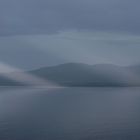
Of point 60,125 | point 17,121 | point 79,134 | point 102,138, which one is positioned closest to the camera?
point 102,138

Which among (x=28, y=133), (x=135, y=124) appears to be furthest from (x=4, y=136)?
(x=135, y=124)

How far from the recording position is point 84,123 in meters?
38.0

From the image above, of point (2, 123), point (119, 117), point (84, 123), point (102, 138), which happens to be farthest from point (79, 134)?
point (119, 117)

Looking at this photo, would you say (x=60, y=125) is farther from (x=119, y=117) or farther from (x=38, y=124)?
(x=119, y=117)

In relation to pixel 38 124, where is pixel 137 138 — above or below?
below

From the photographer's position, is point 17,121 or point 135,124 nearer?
point 135,124

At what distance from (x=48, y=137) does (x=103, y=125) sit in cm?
791

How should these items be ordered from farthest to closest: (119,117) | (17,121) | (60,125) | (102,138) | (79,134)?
(119,117), (17,121), (60,125), (79,134), (102,138)

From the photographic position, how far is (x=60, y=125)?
36.7m

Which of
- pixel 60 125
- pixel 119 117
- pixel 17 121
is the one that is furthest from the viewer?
pixel 119 117

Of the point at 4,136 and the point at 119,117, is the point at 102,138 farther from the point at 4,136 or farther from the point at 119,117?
the point at 119,117

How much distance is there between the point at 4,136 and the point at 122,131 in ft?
30.1

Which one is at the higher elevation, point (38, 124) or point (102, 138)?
point (38, 124)

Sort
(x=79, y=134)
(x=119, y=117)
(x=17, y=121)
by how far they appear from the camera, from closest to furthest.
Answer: (x=79, y=134) → (x=17, y=121) → (x=119, y=117)
